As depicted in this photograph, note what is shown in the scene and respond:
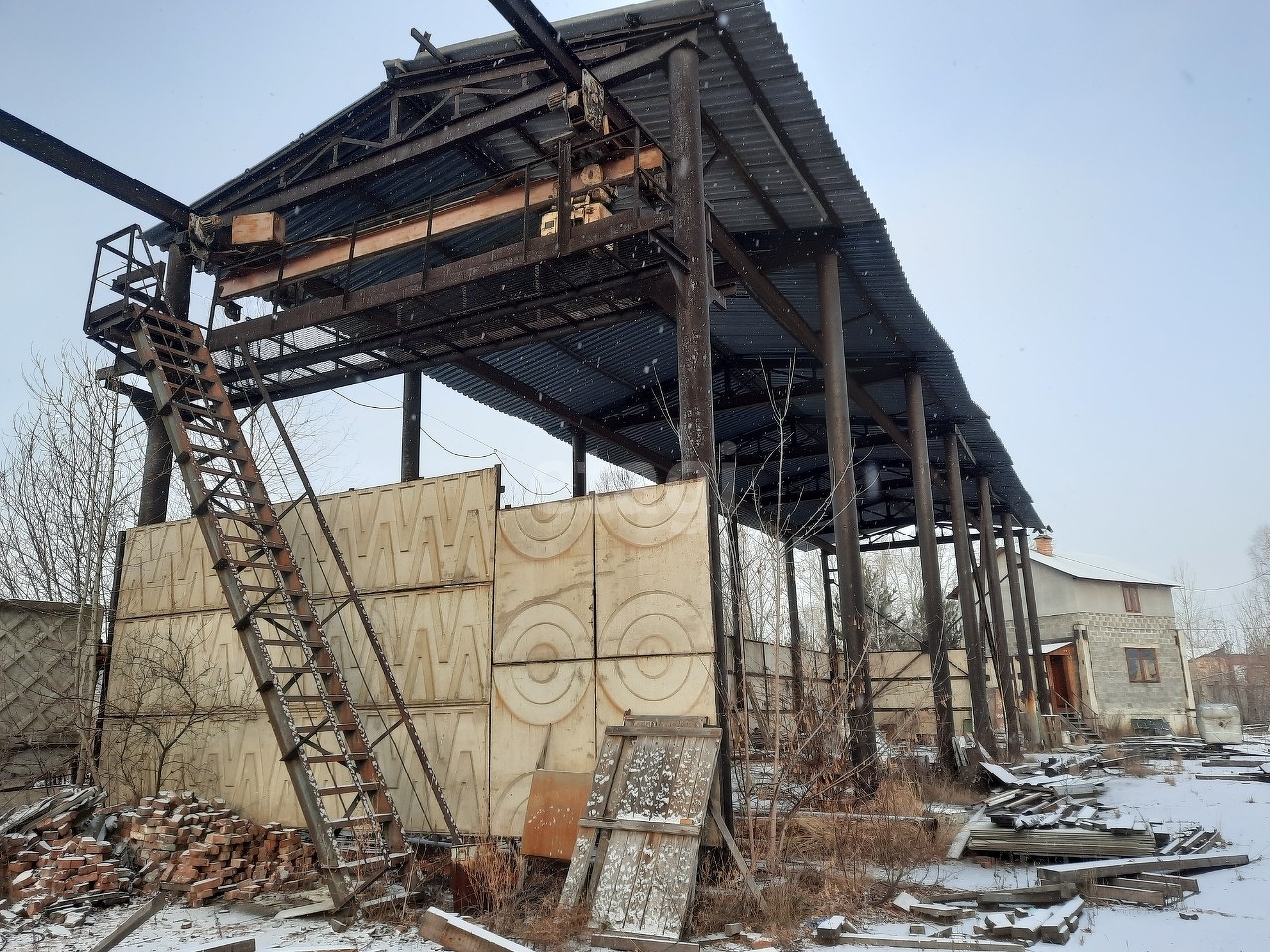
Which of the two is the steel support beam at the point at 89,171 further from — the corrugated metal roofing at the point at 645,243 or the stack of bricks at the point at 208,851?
the stack of bricks at the point at 208,851

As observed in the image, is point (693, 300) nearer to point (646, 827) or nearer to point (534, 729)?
point (534, 729)

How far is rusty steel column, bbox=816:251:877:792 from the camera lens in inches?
444

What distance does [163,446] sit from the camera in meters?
12.3

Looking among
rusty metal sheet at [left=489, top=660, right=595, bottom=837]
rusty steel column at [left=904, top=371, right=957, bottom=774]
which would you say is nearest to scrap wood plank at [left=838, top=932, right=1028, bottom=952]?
rusty metal sheet at [left=489, top=660, right=595, bottom=837]

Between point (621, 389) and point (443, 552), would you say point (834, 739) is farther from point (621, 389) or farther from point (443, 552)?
point (621, 389)

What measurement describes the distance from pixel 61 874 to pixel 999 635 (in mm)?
19880

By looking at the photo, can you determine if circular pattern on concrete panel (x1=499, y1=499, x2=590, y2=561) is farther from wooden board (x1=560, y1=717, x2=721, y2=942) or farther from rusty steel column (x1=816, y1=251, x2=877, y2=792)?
rusty steel column (x1=816, y1=251, x2=877, y2=792)

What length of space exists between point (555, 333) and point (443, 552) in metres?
3.48

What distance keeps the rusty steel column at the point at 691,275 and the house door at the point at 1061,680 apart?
28.9 m

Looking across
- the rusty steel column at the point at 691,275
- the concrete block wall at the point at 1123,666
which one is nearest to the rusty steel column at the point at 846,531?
the rusty steel column at the point at 691,275

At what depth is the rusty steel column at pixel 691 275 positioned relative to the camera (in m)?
8.38

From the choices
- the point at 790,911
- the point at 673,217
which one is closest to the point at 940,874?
the point at 790,911

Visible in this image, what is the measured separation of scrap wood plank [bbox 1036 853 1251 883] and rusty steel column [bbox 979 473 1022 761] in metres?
10.6

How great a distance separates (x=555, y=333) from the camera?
11305mm
